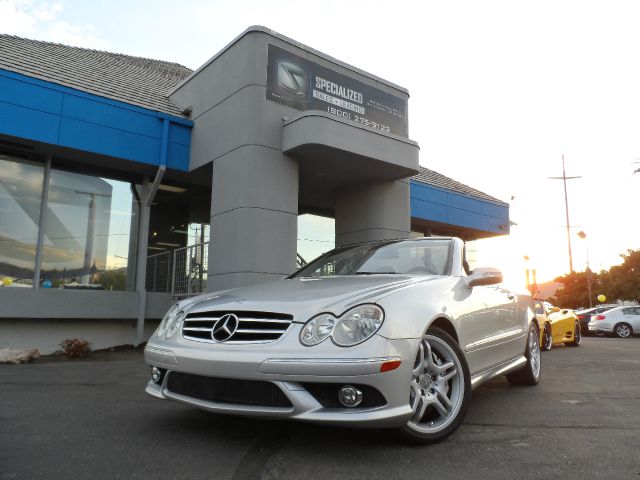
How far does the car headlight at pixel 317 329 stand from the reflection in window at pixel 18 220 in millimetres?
7296

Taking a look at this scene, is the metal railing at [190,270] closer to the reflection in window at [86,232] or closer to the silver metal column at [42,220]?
the reflection in window at [86,232]

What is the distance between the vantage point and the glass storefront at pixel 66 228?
8.41 m

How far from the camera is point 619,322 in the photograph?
63.7ft

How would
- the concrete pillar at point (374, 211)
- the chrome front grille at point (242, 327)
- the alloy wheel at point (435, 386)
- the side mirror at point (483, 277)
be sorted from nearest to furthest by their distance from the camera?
1. the chrome front grille at point (242, 327)
2. the alloy wheel at point (435, 386)
3. the side mirror at point (483, 277)
4. the concrete pillar at point (374, 211)

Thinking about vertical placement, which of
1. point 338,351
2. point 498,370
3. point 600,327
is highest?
point 338,351

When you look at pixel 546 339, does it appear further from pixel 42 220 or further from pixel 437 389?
pixel 42 220

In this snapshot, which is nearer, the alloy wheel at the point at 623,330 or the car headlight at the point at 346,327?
the car headlight at the point at 346,327

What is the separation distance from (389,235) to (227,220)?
11.6ft

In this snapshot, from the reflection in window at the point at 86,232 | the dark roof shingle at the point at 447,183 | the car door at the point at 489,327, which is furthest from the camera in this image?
the dark roof shingle at the point at 447,183

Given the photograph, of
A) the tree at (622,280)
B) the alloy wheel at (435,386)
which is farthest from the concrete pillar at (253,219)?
the tree at (622,280)

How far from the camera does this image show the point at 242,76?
8.64m

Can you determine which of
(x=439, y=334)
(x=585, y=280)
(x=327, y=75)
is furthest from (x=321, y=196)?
(x=585, y=280)

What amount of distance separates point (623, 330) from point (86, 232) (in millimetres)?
19275

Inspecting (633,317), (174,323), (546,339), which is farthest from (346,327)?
(633,317)
